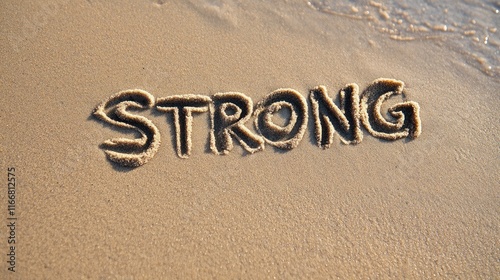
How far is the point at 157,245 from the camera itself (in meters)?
2.02

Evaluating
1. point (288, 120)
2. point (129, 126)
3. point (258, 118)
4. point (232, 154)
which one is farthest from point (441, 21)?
point (129, 126)

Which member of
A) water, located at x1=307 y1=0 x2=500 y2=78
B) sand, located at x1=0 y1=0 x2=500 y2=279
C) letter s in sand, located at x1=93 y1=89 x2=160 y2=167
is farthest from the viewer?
water, located at x1=307 y1=0 x2=500 y2=78

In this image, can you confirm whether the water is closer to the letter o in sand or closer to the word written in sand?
the word written in sand

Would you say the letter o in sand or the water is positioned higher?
the water

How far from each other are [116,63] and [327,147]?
1376mm

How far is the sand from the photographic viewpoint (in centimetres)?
204

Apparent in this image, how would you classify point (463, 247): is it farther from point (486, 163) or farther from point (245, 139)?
point (245, 139)

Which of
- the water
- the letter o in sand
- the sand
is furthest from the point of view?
the water

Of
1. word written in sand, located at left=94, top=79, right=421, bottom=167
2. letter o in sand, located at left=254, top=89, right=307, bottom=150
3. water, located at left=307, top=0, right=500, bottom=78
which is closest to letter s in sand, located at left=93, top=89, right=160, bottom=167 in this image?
word written in sand, located at left=94, top=79, right=421, bottom=167

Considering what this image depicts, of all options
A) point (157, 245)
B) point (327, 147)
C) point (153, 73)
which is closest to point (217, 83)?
point (153, 73)

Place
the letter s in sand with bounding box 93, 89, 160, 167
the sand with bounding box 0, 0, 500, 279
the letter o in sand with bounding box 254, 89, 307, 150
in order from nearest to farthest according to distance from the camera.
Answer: the sand with bounding box 0, 0, 500, 279 → the letter s in sand with bounding box 93, 89, 160, 167 → the letter o in sand with bounding box 254, 89, 307, 150

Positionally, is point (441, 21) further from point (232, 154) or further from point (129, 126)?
point (129, 126)

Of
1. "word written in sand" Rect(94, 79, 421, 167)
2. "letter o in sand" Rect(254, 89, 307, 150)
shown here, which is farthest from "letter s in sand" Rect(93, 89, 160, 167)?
"letter o in sand" Rect(254, 89, 307, 150)

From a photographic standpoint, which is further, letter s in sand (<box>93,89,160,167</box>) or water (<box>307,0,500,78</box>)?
water (<box>307,0,500,78</box>)
